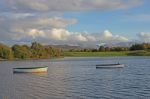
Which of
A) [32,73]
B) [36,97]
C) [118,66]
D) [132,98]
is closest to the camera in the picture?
[132,98]

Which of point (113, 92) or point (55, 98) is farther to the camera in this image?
point (113, 92)

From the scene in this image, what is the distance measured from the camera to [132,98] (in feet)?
120

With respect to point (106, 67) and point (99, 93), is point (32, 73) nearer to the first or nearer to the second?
point (106, 67)

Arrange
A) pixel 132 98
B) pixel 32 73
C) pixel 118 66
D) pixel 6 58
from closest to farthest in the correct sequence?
pixel 132 98 → pixel 32 73 → pixel 118 66 → pixel 6 58

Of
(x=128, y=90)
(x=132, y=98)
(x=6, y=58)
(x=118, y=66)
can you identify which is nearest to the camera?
(x=132, y=98)

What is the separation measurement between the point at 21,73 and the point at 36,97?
50085 millimetres

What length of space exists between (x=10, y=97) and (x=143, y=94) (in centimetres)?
1505

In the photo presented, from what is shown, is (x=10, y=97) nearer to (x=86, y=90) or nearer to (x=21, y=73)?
(x=86, y=90)

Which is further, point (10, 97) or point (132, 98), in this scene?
point (10, 97)

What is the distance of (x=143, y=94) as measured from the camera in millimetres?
39156

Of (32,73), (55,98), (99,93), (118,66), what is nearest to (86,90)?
(99,93)

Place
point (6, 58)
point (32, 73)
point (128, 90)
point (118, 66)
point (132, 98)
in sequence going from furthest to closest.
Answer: point (6, 58), point (118, 66), point (32, 73), point (128, 90), point (132, 98)

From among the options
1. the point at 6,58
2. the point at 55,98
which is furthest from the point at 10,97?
the point at 6,58

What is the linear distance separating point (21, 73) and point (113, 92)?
50216 mm
